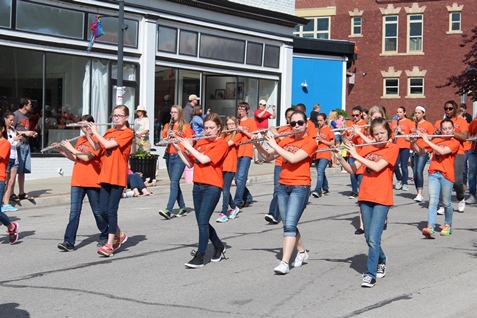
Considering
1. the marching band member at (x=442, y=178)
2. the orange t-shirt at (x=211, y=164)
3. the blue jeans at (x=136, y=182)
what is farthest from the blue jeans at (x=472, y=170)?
the orange t-shirt at (x=211, y=164)

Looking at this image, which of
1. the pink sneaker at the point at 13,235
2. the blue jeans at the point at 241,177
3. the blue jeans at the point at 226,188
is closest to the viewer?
the pink sneaker at the point at 13,235

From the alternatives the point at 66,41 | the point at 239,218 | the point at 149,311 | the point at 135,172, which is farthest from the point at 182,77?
the point at 149,311

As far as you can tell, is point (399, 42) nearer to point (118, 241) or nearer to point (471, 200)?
point (471, 200)

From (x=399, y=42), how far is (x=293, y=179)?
3626 centimetres

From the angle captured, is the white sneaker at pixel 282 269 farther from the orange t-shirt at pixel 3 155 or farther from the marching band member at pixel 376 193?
the orange t-shirt at pixel 3 155

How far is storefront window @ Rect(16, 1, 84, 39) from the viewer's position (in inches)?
739

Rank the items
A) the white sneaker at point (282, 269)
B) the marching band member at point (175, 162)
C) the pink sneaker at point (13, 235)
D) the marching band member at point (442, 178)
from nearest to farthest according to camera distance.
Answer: the white sneaker at point (282, 269) → the pink sneaker at point (13, 235) → the marching band member at point (442, 178) → the marching band member at point (175, 162)

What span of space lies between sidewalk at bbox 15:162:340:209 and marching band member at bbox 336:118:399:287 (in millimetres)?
8410

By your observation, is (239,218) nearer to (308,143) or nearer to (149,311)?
(308,143)

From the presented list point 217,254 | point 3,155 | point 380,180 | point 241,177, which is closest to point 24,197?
point 241,177

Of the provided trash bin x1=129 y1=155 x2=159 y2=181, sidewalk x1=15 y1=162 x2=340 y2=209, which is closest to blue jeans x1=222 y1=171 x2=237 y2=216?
sidewalk x1=15 y1=162 x2=340 y2=209

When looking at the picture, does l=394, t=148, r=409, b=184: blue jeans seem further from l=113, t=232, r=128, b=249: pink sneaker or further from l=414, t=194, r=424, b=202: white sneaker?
l=113, t=232, r=128, b=249: pink sneaker

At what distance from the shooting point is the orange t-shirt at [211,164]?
916cm

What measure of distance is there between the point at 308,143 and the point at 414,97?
35626 mm
